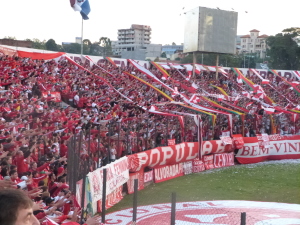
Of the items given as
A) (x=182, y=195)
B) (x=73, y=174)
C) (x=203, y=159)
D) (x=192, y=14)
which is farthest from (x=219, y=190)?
(x=192, y=14)

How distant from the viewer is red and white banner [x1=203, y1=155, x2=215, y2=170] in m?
21.1

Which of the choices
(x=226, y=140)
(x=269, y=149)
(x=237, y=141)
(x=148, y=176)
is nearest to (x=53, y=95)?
(x=148, y=176)

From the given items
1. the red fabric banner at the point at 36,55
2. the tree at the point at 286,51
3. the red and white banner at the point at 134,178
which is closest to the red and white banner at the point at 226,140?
the red and white banner at the point at 134,178

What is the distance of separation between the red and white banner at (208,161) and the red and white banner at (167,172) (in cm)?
194

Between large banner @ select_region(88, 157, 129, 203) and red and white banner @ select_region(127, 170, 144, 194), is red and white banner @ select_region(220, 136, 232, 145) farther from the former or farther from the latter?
large banner @ select_region(88, 157, 129, 203)

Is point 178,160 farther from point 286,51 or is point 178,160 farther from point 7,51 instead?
point 286,51

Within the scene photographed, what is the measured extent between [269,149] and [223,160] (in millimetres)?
3545

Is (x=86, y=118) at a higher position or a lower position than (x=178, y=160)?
higher

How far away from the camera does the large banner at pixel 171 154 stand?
51.0 ft

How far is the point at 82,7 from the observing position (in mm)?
28672

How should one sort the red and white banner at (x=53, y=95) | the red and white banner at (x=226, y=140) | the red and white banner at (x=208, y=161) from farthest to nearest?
the red and white banner at (x=226, y=140), the red and white banner at (x=208, y=161), the red and white banner at (x=53, y=95)

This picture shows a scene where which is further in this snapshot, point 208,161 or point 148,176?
point 208,161

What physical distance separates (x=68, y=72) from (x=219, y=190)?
1250 centimetres

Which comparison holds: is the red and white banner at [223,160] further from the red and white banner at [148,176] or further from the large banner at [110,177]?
the large banner at [110,177]
